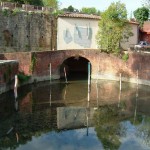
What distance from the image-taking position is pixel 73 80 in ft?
149

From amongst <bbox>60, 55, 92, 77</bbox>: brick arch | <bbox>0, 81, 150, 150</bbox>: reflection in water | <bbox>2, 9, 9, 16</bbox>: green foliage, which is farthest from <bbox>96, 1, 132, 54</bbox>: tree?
<bbox>2, 9, 9, 16</bbox>: green foliage

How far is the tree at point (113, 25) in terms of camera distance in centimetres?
4450

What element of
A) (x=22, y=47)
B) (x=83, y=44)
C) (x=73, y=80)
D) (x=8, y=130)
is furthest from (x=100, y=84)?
(x=8, y=130)

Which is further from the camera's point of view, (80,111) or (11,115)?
(80,111)

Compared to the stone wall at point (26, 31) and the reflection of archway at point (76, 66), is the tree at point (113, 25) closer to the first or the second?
the reflection of archway at point (76, 66)

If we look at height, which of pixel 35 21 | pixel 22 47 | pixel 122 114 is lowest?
pixel 122 114

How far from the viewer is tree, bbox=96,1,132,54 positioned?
44500mm

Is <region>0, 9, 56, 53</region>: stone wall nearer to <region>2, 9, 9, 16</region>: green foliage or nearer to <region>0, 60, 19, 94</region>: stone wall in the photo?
<region>2, 9, 9, 16</region>: green foliage

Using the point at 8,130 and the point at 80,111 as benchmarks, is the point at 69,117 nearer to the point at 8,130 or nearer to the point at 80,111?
the point at 80,111

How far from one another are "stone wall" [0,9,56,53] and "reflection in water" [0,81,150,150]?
29.6ft

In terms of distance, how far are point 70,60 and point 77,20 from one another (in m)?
6.63

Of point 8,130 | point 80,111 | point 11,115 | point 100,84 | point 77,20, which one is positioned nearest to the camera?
point 8,130

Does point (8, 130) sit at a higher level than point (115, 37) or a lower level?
lower

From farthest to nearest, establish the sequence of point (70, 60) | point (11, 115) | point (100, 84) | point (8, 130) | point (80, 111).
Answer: point (70, 60) → point (100, 84) → point (80, 111) → point (11, 115) → point (8, 130)
